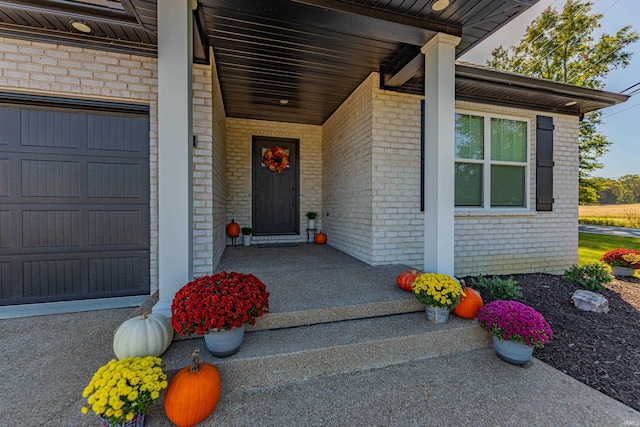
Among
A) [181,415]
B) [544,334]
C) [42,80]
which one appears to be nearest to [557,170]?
[544,334]

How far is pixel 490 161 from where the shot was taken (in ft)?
14.1

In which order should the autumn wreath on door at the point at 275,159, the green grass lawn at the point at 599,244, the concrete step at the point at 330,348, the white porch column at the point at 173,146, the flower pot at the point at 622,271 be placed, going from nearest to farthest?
the concrete step at the point at 330,348
the white porch column at the point at 173,146
the flower pot at the point at 622,271
the autumn wreath on door at the point at 275,159
the green grass lawn at the point at 599,244

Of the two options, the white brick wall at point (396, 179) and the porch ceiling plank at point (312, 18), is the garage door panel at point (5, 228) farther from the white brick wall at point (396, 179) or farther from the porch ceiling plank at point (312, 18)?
the white brick wall at point (396, 179)

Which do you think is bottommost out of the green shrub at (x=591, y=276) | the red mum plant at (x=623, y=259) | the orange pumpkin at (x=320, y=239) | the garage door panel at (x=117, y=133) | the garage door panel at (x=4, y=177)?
the green shrub at (x=591, y=276)

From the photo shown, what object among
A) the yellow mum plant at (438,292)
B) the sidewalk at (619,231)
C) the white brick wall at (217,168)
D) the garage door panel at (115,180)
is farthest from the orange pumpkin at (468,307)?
the sidewalk at (619,231)

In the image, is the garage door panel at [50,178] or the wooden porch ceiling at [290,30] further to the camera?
the garage door panel at [50,178]

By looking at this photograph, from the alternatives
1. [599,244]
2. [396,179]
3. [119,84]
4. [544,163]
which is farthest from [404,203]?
[599,244]

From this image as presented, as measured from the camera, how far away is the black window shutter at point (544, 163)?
449cm

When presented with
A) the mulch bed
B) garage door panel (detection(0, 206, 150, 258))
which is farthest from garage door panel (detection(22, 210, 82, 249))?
the mulch bed

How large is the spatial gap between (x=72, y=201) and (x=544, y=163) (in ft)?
22.9

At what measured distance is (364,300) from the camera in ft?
8.01

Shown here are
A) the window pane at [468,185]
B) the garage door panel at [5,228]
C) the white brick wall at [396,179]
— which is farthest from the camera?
A: the window pane at [468,185]

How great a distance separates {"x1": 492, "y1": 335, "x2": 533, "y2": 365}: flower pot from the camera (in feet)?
6.66

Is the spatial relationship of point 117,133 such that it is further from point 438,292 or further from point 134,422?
point 438,292
